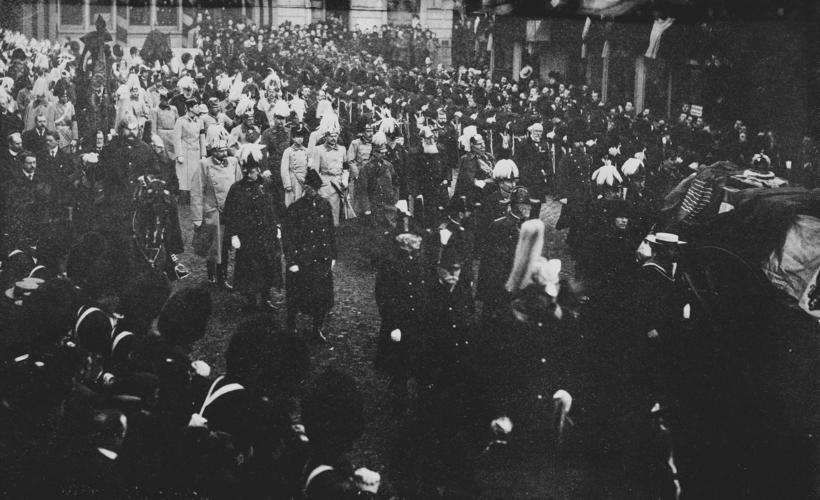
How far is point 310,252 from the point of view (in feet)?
24.9

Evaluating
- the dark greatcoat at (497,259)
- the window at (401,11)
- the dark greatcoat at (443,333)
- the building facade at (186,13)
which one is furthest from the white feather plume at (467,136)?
the dark greatcoat at (443,333)

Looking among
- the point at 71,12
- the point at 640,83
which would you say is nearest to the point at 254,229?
the point at 71,12

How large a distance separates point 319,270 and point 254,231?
825 millimetres

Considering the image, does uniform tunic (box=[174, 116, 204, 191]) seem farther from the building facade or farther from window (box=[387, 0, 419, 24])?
window (box=[387, 0, 419, 24])

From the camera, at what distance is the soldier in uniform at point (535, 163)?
787 centimetres

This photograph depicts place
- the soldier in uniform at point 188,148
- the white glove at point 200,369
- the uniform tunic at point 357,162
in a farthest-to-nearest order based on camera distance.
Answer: the soldier in uniform at point 188,148 → the uniform tunic at point 357,162 → the white glove at point 200,369

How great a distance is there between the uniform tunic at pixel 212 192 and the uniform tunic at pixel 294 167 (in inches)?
17.3

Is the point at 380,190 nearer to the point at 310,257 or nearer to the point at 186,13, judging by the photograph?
the point at 310,257

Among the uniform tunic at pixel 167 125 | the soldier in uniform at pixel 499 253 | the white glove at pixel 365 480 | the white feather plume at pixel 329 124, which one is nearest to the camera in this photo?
the white glove at pixel 365 480

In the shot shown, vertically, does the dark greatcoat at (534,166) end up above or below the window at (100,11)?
below

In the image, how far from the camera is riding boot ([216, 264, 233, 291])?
789cm

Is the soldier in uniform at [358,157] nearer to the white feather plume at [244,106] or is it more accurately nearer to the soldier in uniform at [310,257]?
the soldier in uniform at [310,257]

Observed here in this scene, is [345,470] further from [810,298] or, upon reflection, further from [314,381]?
[810,298]

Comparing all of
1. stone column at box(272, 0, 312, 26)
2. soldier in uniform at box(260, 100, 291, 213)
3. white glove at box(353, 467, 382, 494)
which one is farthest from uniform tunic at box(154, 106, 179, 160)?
white glove at box(353, 467, 382, 494)
